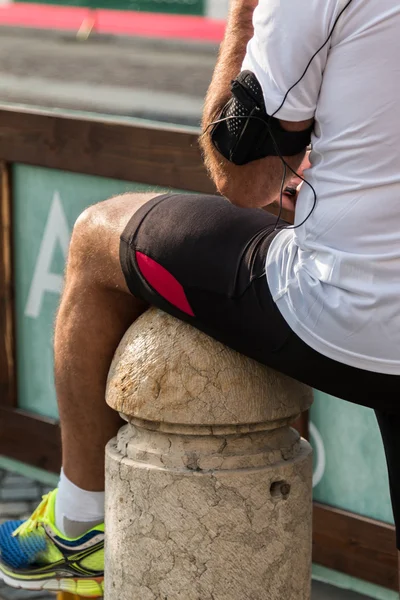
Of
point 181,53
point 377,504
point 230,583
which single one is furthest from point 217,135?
point 181,53

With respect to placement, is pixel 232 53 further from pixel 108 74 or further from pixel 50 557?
pixel 108 74

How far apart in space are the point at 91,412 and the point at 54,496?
0.30m

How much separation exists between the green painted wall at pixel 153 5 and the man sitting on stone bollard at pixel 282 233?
17282 millimetres

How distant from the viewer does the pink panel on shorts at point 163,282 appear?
7.28ft

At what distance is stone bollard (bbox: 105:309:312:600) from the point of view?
2266mm

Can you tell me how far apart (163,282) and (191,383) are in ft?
0.71

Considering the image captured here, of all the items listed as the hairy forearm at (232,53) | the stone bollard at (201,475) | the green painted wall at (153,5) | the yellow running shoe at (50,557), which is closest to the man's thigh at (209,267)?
the stone bollard at (201,475)

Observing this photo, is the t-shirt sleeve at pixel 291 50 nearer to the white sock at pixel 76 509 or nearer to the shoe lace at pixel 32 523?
the white sock at pixel 76 509

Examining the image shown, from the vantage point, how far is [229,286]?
84.7 inches

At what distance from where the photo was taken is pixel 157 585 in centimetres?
231

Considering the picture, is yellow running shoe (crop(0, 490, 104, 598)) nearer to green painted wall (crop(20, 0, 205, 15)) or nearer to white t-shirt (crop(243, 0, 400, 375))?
white t-shirt (crop(243, 0, 400, 375))

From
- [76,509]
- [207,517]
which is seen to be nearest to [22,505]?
[76,509]

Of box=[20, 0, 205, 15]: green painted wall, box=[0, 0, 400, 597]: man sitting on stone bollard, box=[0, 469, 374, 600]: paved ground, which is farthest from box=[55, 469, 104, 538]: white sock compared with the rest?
box=[20, 0, 205, 15]: green painted wall

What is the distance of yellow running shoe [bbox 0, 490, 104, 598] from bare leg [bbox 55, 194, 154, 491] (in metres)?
0.16
